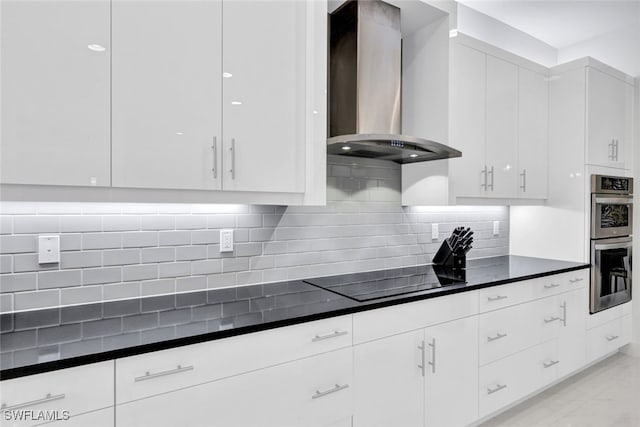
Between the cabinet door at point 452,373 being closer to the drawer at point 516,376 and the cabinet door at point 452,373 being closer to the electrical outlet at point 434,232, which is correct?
the drawer at point 516,376

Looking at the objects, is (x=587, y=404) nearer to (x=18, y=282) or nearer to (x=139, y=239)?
(x=139, y=239)

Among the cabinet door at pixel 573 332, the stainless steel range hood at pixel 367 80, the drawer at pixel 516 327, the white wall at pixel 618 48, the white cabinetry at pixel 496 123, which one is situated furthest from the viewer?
the white wall at pixel 618 48

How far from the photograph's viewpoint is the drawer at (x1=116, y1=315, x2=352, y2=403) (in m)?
1.23

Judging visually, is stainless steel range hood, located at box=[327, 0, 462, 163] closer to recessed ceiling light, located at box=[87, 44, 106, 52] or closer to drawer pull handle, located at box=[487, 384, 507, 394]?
recessed ceiling light, located at box=[87, 44, 106, 52]

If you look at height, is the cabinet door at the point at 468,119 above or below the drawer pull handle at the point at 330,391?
above

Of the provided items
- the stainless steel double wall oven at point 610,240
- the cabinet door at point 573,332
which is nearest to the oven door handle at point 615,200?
the stainless steel double wall oven at point 610,240

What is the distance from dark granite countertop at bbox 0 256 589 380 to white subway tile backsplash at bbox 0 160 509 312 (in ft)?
0.27

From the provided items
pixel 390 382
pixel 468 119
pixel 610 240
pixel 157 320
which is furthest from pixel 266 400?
pixel 610 240

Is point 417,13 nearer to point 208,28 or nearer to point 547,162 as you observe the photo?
point 208,28

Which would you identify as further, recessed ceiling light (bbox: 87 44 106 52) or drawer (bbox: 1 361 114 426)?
recessed ceiling light (bbox: 87 44 106 52)

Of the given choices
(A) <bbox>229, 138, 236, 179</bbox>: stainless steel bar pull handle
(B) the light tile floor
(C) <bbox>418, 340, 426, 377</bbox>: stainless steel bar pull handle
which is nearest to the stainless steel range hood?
(A) <bbox>229, 138, 236, 179</bbox>: stainless steel bar pull handle

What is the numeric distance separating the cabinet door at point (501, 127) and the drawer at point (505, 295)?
0.68 m

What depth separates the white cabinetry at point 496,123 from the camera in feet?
8.22

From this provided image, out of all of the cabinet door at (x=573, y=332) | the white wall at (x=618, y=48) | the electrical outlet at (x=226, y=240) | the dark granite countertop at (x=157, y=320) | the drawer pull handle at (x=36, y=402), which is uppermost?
the white wall at (x=618, y=48)
